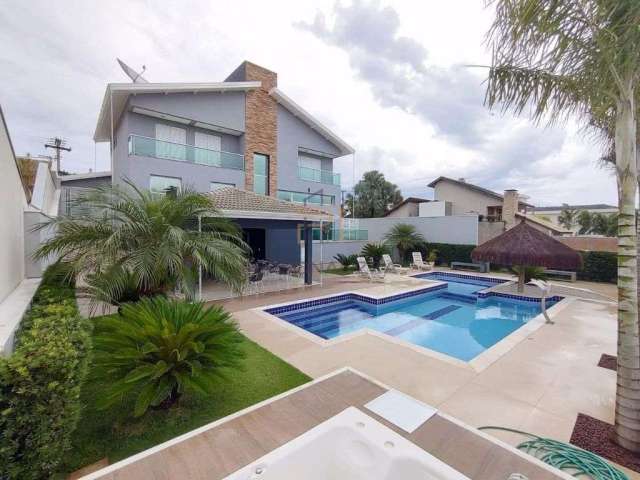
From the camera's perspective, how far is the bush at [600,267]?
14467 mm

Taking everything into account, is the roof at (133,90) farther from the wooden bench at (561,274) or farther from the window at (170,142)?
the wooden bench at (561,274)

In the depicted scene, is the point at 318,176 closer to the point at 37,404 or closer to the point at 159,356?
the point at 159,356

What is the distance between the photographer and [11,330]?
338 cm

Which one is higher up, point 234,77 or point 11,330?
point 234,77

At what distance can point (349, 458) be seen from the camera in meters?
3.08

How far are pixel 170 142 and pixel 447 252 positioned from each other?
1872 centimetres

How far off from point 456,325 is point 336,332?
4088 mm

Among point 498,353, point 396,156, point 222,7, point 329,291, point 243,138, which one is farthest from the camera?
point 396,156

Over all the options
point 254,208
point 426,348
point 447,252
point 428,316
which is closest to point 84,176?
point 254,208

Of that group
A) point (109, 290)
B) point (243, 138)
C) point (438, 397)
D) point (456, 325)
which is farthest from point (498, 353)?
point (243, 138)

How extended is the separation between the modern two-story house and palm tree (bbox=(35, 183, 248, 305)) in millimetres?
3845

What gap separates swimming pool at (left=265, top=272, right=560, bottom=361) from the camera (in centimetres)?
836

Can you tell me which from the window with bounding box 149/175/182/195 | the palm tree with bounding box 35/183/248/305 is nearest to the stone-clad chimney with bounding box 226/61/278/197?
the window with bounding box 149/175/182/195

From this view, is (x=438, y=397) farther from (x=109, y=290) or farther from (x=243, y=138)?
(x=243, y=138)
